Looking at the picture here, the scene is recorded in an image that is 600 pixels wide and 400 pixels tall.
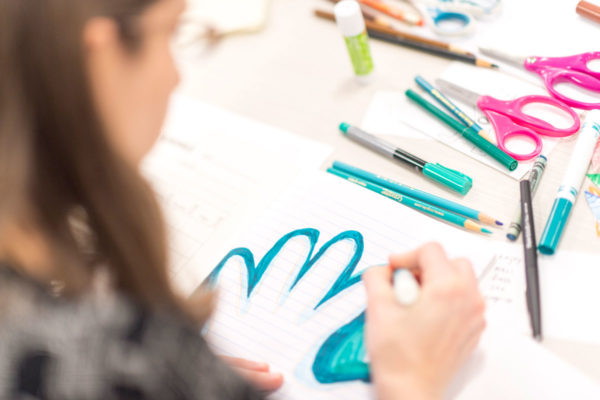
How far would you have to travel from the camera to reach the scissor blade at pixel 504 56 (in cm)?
69

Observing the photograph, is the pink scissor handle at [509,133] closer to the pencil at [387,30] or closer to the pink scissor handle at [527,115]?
the pink scissor handle at [527,115]

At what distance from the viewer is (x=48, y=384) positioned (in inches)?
13.0

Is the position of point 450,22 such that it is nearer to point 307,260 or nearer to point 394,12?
point 394,12

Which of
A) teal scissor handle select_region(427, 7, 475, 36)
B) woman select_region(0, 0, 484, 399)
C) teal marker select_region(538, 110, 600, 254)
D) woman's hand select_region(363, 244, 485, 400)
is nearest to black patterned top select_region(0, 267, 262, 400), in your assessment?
woman select_region(0, 0, 484, 399)

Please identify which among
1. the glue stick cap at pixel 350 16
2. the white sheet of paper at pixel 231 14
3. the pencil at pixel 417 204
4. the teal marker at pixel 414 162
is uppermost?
the glue stick cap at pixel 350 16

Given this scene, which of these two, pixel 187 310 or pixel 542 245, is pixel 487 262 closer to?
pixel 542 245

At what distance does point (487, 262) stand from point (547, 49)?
34cm

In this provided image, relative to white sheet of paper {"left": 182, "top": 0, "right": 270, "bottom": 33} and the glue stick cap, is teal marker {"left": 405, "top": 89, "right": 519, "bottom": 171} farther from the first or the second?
white sheet of paper {"left": 182, "top": 0, "right": 270, "bottom": 33}

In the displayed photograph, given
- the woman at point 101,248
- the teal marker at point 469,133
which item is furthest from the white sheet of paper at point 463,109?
the woman at point 101,248

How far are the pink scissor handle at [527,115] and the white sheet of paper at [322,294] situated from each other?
0.16 m

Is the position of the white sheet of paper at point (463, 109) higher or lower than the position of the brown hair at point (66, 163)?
lower

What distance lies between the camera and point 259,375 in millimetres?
483

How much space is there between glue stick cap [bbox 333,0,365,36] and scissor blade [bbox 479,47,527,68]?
0.17 metres

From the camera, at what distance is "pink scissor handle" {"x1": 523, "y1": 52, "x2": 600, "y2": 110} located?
2.06 feet
